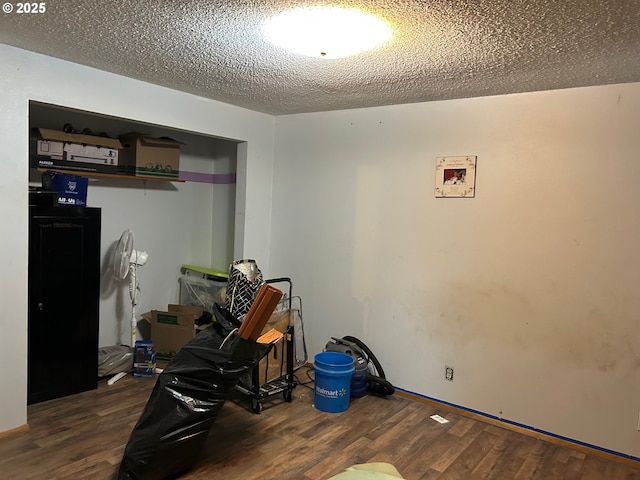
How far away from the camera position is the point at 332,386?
3.38m

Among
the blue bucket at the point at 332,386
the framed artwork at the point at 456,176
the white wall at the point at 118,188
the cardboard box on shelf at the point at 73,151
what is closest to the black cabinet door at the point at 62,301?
the white wall at the point at 118,188

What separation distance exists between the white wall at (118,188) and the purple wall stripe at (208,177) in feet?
0.31

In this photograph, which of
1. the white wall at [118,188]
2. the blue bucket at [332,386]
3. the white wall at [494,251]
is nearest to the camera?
the white wall at [118,188]

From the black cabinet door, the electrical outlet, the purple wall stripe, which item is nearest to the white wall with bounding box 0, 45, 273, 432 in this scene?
the purple wall stripe

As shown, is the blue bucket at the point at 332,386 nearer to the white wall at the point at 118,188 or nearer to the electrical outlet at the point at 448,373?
the electrical outlet at the point at 448,373

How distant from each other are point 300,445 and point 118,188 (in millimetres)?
2819

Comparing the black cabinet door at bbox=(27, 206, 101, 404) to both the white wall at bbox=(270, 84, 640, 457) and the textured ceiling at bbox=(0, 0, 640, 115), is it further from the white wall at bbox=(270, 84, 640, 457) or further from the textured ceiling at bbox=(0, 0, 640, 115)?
the white wall at bbox=(270, 84, 640, 457)

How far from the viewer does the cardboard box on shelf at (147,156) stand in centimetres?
399

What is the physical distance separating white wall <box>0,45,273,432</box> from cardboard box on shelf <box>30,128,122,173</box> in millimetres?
359

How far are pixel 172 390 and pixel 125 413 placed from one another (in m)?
1.08

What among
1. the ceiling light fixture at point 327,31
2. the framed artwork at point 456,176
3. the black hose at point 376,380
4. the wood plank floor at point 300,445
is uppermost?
the ceiling light fixture at point 327,31

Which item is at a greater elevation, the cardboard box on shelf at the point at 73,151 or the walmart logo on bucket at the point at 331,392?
the cardboard box on shelf at the point at 73,151

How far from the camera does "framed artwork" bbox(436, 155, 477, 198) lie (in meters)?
3.44

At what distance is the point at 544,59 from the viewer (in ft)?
→ 8.32
